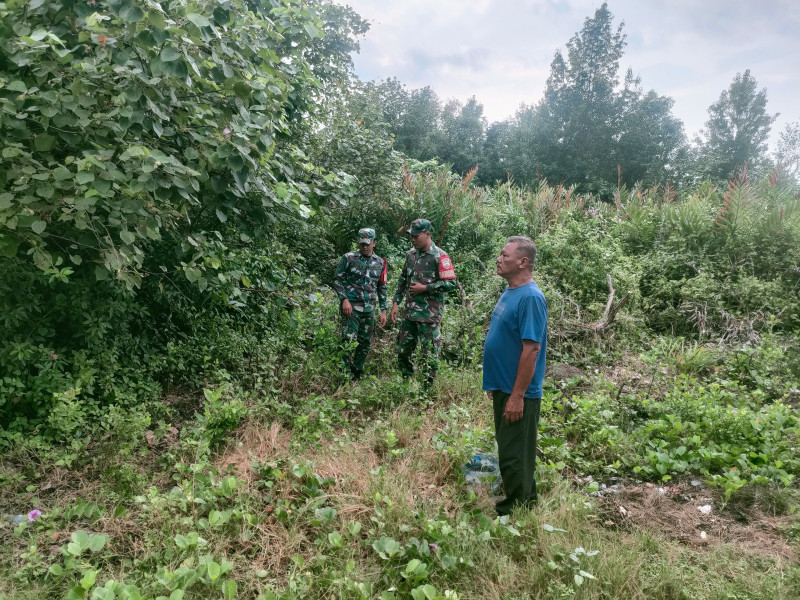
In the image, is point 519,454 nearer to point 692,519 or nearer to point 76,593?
point 692,519

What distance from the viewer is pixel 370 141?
25.9 ft

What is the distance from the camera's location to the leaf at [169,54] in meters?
2.30

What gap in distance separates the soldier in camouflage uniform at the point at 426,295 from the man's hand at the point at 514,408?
225 centimetres

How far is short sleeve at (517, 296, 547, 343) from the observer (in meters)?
2.76

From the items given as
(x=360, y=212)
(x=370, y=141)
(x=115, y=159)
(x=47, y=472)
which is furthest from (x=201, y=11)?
(x=360, y=212)

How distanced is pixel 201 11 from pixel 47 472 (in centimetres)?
304

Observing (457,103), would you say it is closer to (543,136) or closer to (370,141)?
(543,136)

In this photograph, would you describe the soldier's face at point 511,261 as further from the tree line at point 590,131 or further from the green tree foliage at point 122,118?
the tree line at point 590,131

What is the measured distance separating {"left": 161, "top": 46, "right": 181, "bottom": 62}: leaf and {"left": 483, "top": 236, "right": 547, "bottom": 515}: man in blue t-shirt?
80.9 inches

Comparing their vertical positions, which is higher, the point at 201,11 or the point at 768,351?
the point at 201,11

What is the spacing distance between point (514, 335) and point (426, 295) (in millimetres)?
2266

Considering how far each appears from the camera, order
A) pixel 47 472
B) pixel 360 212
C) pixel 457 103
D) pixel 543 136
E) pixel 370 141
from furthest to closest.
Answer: pixel 457 103 < pixel 543 136 < pixel 360 212 < pixel 370 141 < pixel 47 472

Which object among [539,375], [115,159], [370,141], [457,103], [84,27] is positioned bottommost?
[539,375]

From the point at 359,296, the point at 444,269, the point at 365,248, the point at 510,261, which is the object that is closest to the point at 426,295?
the point at 444,269
